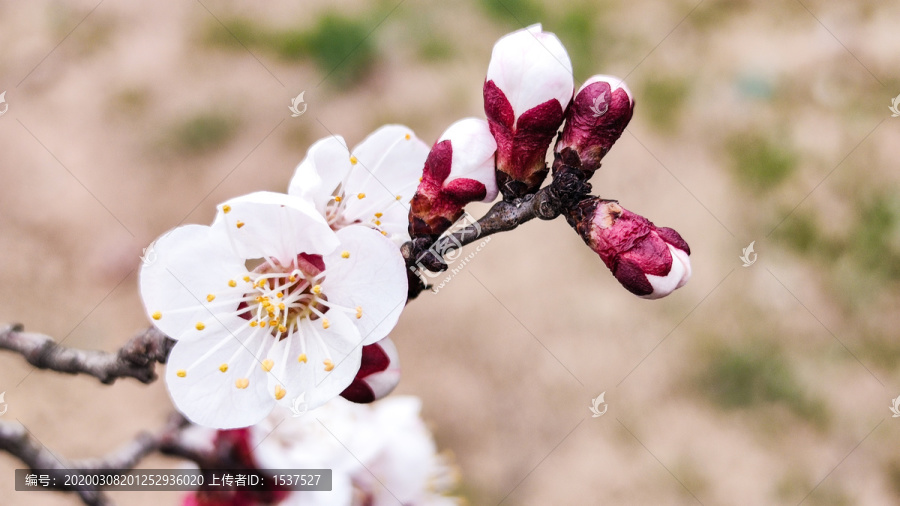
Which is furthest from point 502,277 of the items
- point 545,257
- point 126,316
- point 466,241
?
point 466,241

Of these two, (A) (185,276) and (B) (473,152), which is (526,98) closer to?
(B) (473,152)

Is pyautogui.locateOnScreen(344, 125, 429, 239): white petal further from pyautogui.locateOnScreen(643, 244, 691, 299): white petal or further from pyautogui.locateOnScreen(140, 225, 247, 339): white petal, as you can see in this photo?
pyautogui.locateOnScreen(643, 244, 691, 299): white petal

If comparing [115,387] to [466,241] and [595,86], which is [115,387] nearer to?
[466,241]

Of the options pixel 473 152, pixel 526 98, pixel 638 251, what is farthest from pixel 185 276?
pixel 638 251

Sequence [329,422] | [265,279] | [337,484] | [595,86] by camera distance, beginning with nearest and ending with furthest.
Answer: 1. [595,86]
2. [265,279]
3. [337,484]
4. [329,422]

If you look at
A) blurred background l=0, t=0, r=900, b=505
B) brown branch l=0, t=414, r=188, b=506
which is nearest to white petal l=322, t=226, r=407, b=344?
brown branch l=0, t=414, r=188, b=506
